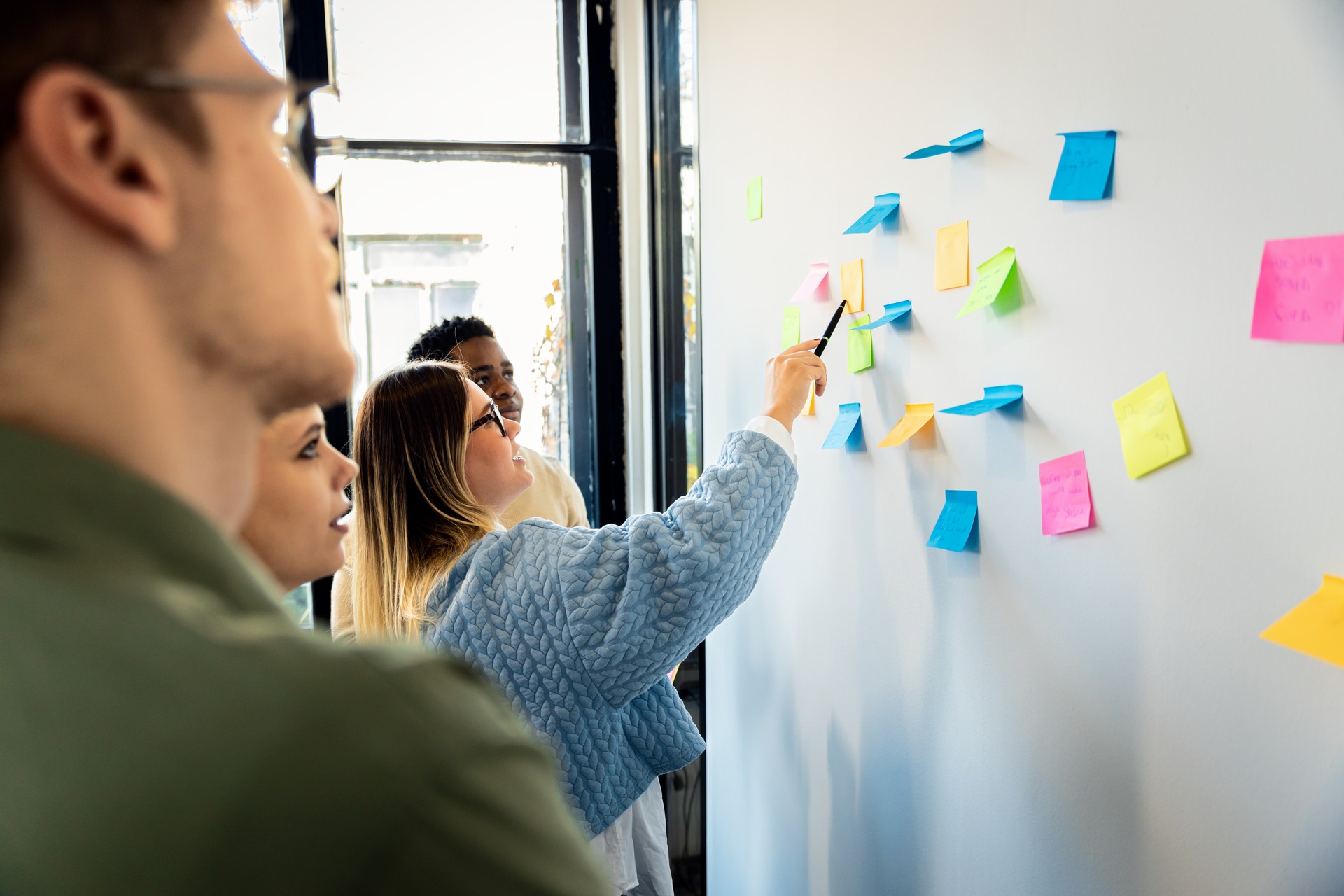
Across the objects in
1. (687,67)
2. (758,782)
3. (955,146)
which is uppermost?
(687,67)

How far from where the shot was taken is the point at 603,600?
4.13 feet

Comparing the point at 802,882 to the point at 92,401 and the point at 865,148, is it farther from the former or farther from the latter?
the point at 92,401

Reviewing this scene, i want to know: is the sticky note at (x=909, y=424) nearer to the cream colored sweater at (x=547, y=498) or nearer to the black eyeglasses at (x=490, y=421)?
the black eyeglasses at (x=490, y=421)

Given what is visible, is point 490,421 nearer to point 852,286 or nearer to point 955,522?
point 852,286

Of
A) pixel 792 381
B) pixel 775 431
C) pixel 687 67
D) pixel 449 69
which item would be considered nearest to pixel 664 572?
pixel 775 431

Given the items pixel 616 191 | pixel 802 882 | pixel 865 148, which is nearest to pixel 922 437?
pixel 865 148

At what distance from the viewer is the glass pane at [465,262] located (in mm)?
2512

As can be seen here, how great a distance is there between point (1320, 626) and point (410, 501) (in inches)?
44.5

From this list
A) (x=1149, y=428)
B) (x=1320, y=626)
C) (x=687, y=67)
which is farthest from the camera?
(x=687, y=67)

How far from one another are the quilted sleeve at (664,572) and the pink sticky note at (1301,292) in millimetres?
647

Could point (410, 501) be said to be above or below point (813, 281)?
below

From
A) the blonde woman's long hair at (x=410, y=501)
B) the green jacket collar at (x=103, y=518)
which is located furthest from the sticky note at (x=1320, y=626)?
the blonde woman's long hair at (x=410, y=501)

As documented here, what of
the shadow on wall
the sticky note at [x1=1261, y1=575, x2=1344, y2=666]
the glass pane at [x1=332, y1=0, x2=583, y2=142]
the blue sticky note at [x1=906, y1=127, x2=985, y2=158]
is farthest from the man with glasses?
the glass pane at [x1=332, y1=0, x2=583, y2=142]

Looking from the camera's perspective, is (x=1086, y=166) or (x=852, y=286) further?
(x=852, y=286)
